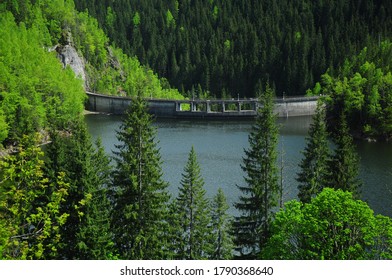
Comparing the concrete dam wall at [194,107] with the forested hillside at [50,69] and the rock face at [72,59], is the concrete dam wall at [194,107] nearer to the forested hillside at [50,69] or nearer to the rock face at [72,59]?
the forested hillside at [50,69]

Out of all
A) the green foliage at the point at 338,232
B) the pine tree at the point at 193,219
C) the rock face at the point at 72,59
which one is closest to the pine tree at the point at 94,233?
the pine tree at the point at 193,219

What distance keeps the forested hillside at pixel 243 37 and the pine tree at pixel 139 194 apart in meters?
109

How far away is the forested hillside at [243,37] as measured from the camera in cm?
14838

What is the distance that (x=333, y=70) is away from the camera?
13625 centimetres

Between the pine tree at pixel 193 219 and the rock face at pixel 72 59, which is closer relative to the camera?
the pine tree at pixel 193 219

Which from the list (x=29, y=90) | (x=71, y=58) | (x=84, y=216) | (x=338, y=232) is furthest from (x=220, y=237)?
(x=71, y=58)

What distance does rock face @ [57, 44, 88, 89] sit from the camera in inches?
4924

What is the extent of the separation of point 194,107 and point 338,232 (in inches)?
4090

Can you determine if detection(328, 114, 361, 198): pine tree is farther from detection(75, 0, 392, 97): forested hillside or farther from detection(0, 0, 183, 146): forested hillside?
detection(75, 0, 392, 97): forested hillside

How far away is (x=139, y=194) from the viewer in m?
28.5

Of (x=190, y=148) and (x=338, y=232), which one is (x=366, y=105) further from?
(x=338, y=232)

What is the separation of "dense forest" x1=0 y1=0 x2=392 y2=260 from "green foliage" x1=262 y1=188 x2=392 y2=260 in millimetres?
57

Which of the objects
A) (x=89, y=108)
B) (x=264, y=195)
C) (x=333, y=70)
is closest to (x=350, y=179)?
(x=264, y=195)
